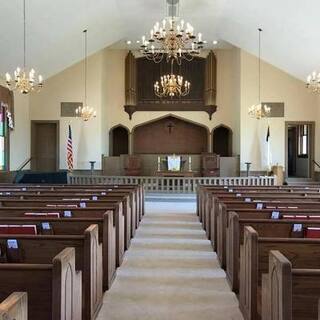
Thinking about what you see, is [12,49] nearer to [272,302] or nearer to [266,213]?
[266,213]

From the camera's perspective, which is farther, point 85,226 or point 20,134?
point 20,134

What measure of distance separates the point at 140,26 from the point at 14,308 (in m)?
12.9

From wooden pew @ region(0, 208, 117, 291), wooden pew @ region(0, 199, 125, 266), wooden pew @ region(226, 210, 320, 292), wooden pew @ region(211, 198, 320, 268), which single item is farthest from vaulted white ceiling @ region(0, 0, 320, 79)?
wooden pew @ region(226, 210, 320, 292)

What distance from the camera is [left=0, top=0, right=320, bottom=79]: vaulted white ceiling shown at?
9.84 metres

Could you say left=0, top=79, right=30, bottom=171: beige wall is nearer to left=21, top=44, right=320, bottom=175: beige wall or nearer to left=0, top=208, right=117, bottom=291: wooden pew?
left=21, top=44, right=320, bottom=175: beige wall

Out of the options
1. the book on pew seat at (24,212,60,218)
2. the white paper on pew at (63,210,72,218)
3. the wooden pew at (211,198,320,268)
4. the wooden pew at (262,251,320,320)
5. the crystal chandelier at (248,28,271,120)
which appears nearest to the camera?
the wooden pew at (262,251,320,320)

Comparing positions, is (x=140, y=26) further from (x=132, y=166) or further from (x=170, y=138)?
(x=132, y=166)

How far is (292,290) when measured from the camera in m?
2.02

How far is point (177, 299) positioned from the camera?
341 centimetres

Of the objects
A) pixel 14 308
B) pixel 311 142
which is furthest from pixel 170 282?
pixel 311 142

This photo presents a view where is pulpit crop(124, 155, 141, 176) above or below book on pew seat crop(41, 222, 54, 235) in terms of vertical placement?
above

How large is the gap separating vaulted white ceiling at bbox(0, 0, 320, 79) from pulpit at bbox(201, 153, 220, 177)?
12.2 feet

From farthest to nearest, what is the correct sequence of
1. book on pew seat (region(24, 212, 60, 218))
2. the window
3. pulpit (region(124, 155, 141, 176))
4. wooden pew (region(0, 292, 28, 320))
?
the window < pulpit (region(124, 155, 141, 176)) < book on pew seat (region(24, 212, 60, 218)) < wooden pew (region(0, 292, 28, 320))

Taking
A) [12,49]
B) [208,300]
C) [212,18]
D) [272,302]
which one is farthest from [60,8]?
[272,302]
